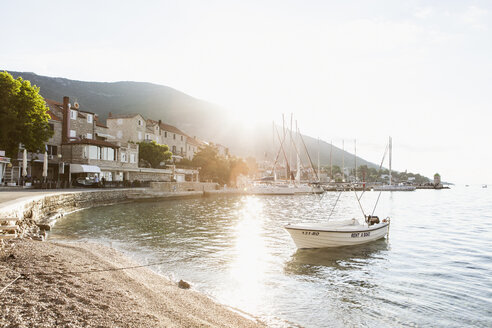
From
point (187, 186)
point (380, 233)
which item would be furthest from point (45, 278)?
point (187, 186)

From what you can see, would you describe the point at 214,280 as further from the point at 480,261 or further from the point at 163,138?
the point at 163,138

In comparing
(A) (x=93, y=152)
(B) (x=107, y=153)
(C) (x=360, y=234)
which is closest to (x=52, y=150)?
(A) (x=93, y=152)

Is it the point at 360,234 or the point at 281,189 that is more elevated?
the point at 281,189

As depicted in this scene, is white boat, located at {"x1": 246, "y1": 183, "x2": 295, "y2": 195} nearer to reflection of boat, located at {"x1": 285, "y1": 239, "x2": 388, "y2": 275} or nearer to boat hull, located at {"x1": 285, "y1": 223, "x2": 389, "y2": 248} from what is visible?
reflection of boat, located at {"x1": 285, "y1": 239, "x2": 388, "y2": 275}

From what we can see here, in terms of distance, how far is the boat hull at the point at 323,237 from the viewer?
17281mm

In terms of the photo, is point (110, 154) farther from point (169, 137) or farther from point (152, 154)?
point (169, 137)

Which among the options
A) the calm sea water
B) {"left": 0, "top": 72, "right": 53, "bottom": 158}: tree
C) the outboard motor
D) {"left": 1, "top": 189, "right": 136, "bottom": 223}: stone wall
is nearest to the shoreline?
the calm sea water

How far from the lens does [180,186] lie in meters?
62.2

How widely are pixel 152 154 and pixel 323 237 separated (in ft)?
191

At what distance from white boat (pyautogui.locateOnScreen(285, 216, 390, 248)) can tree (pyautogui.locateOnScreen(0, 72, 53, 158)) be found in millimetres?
→ 33512

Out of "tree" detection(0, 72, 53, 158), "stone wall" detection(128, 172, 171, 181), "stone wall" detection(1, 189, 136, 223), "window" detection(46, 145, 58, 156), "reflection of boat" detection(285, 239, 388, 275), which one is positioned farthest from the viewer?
"stone wall" detection(128, 172, 171, 181)

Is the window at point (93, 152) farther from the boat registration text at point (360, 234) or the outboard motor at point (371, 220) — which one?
the boat registration text at point (360, 234)

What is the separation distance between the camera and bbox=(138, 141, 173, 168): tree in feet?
229

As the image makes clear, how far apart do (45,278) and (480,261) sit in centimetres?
1945
